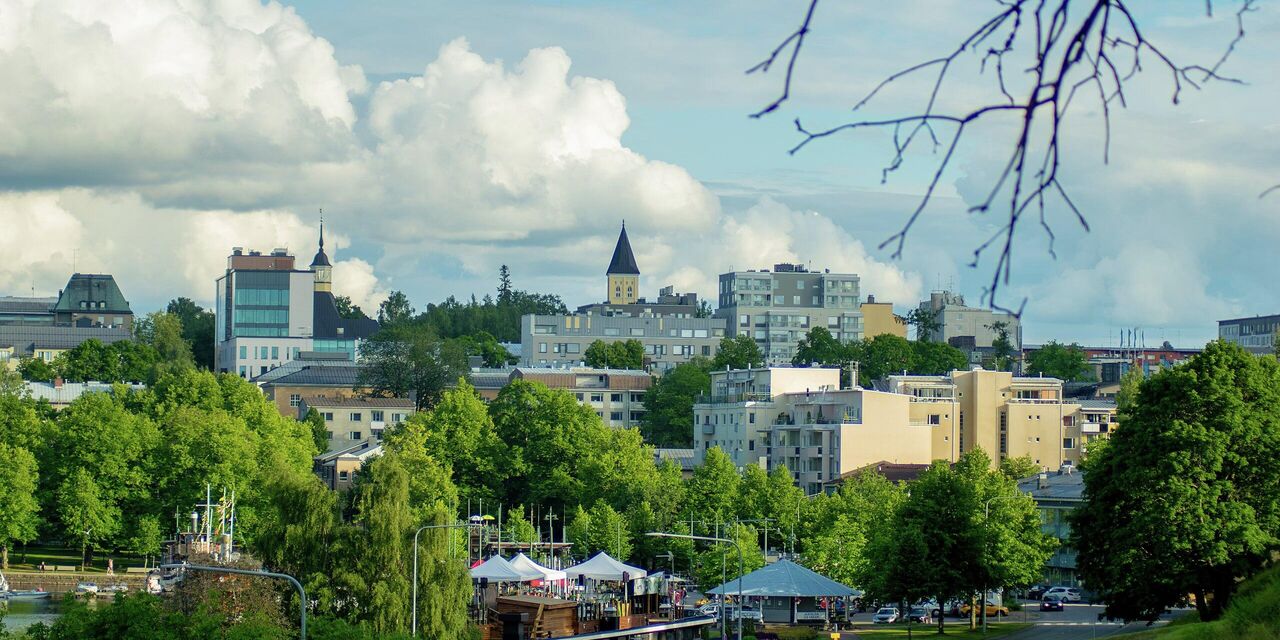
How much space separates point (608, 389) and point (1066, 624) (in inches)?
3795

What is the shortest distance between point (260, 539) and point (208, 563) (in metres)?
4.00

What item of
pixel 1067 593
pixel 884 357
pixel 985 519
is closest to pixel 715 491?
pixel 1067 593

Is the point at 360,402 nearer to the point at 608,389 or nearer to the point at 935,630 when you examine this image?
the point at 608,389

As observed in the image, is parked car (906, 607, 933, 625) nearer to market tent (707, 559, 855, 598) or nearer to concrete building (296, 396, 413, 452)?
market tent (707, 559, 855, 598)

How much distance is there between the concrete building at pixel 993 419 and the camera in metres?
127

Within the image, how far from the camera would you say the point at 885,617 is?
82.9 m

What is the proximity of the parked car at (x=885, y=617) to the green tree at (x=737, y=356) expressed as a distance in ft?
271

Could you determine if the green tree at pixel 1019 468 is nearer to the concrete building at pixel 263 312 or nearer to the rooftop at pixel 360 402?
the rooftop at pixel 360 402

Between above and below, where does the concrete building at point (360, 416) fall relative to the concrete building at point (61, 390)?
below

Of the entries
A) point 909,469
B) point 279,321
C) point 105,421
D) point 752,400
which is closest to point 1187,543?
point 909,469

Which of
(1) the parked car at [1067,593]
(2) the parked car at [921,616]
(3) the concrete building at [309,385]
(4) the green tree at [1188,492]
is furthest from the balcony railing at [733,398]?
(4) the green tree at [1188,492]

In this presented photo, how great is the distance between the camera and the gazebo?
226 feet

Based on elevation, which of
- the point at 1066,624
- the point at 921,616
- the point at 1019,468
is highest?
the point at 1019,468

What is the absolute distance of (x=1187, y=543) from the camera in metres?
53.5
